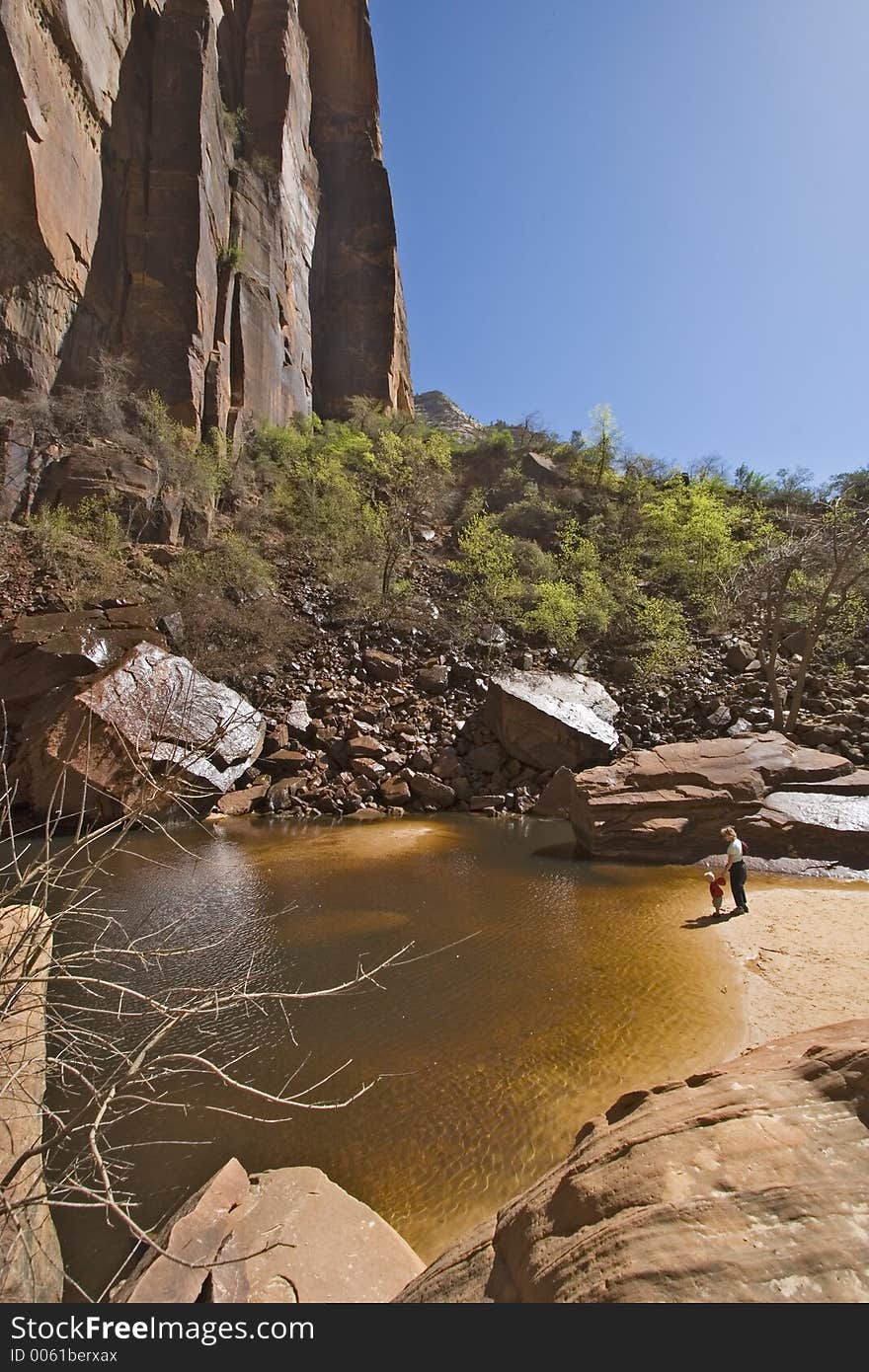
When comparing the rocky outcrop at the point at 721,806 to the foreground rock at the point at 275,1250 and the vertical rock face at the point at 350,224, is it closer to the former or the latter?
A: the foreground rock at the point at 275,1250

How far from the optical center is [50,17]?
52.0ft

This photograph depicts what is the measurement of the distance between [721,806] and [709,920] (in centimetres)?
320

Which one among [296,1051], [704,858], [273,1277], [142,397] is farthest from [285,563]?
[273,1277]

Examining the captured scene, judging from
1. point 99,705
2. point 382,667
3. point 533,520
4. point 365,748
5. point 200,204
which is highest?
point 200,204

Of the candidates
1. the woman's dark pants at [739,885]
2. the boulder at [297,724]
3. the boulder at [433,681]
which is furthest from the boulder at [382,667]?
the woman's dark pants at [739,885]

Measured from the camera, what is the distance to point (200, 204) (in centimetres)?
2012

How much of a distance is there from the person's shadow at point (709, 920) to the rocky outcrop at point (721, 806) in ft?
7.99

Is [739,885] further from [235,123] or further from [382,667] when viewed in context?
[235,123]

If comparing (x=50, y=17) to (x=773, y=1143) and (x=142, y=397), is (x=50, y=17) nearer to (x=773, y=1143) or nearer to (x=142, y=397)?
(x=142, y=397)

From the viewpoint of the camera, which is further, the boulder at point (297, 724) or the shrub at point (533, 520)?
the shrub at point (533, 520)

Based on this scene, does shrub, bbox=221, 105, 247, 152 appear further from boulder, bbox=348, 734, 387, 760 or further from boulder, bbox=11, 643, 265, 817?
boulder, bbox=348, 734, 387, 760

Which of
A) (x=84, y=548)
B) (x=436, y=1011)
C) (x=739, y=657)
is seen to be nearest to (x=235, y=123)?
(x=84, y=548)

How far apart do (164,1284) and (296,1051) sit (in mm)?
2045

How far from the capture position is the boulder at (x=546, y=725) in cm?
1318
